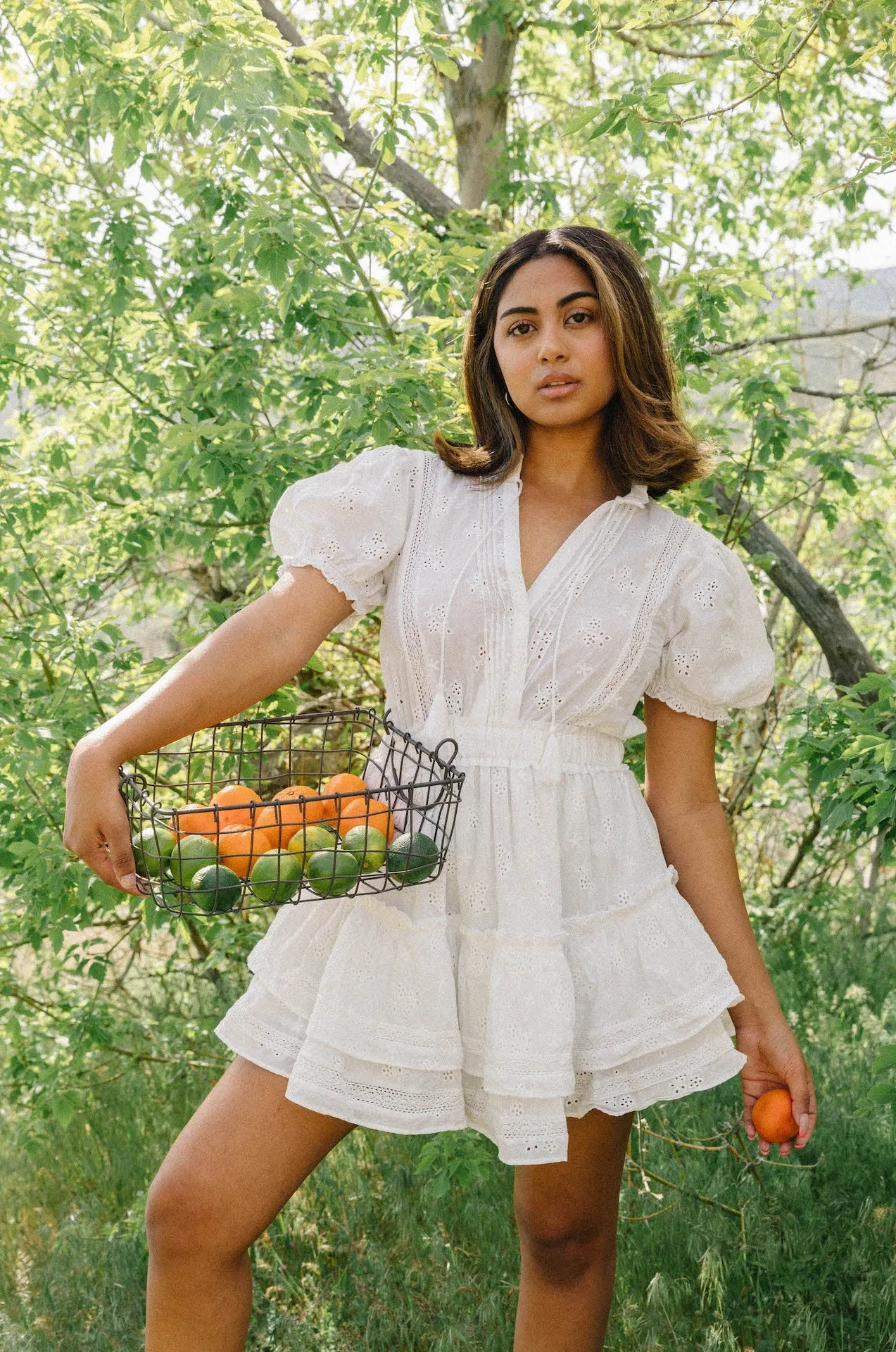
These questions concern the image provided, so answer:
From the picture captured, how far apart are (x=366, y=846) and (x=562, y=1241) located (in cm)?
77

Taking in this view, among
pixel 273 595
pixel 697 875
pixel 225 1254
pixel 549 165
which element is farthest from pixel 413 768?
pixel 549 165

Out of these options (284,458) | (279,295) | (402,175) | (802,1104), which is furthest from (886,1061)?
(402,175)

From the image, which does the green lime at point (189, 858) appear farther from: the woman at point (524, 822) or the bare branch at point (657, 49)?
the bare branch at point (657, 49)

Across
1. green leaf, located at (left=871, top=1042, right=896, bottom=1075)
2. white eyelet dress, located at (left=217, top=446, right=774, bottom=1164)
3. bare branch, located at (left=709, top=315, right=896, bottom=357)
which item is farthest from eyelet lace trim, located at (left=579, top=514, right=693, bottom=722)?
bare branch, located at (left=709, top=315, right=896, bottom=357)

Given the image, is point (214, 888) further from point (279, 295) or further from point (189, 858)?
point (279, 295)

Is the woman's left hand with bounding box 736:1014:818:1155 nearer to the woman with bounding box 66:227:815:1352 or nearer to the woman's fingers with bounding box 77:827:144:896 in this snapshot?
the woman with bounding box 66:227:815:1352

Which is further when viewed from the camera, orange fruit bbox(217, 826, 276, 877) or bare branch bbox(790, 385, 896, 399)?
bare branch bbox(790, 385, 896, 399)

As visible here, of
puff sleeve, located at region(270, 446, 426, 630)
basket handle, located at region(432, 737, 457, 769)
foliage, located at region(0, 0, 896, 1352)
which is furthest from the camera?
foliage, located at region(0, 0, 896, 1352)

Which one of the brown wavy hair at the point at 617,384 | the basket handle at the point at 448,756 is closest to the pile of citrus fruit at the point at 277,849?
the basket handle at the point at 448,756

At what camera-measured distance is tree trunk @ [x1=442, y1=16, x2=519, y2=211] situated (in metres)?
4.83

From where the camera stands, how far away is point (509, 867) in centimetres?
171

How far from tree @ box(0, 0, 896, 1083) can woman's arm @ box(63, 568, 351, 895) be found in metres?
0.87

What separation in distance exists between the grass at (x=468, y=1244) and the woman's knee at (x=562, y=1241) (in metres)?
0.56

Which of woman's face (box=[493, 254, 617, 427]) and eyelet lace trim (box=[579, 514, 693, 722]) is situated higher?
woman's face (box=[493, 254, 617, 427])
